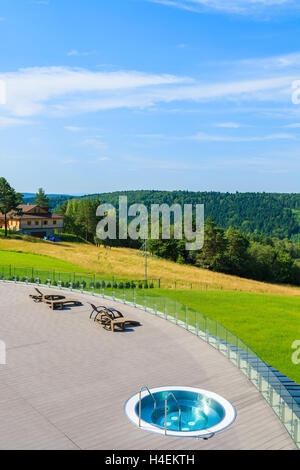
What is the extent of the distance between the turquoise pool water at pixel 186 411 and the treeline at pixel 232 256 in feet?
236

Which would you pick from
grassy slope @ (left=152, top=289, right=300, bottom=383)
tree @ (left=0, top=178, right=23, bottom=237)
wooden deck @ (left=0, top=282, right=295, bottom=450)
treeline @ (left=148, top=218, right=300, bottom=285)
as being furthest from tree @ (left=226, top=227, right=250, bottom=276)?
wooden deck @ (left=0, top=282, right=295, bottom=450)

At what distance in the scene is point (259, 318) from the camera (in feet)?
108

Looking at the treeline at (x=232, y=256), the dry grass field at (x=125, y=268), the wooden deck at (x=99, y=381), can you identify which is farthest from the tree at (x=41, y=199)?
the wooden deck at (x=99, y=381)

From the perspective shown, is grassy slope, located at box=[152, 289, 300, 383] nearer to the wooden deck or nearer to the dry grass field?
the dry grass field

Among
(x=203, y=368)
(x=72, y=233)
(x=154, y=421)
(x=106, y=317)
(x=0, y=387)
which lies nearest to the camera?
(x=154, y=421)

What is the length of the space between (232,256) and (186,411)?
76.3m

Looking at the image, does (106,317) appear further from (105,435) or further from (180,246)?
(180,246)

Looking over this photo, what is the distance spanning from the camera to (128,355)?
15602 millimetres

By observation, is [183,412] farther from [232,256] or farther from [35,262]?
[232,256]

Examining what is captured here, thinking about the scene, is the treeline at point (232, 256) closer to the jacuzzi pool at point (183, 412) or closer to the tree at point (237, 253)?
the tree at point (237, 253)

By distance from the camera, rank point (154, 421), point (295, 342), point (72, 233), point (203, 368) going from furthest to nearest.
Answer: point (72, 233), point (295, 342), point (203, 368), point (154, 421)

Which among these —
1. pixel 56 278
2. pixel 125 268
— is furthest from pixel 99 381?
pixel 125 268
